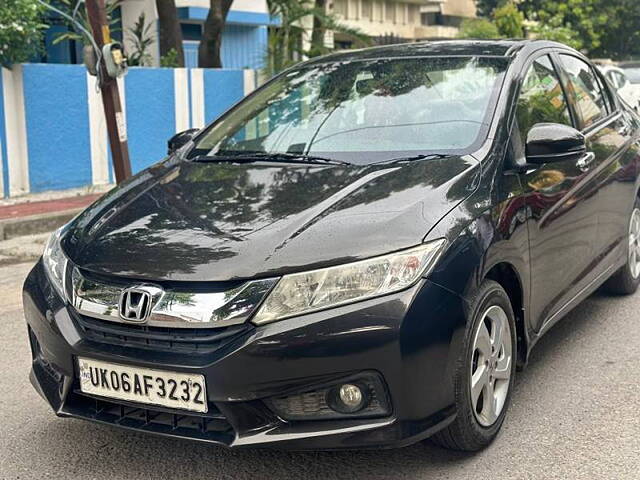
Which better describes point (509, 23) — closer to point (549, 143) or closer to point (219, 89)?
point (219, 89)

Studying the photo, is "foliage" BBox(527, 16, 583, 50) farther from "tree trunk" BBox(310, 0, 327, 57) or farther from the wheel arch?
the wheel arch

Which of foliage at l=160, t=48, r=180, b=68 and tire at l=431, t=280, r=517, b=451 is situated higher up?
foliage at l=160, t=48, r=180, b=68

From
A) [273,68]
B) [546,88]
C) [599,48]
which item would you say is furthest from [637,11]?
[546,88]

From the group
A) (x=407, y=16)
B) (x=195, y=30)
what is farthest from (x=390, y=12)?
(x=195, y=30)

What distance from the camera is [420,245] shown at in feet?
9.68

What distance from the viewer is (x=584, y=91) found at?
499 cm

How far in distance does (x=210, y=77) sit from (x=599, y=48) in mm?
31284

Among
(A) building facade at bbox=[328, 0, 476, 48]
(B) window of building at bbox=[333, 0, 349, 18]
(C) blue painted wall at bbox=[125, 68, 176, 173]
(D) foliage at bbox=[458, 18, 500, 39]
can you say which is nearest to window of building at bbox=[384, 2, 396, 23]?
(A) building facade at bbox=[328, 0, 476, 48]

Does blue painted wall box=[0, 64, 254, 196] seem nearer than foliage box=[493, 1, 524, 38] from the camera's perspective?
Yes

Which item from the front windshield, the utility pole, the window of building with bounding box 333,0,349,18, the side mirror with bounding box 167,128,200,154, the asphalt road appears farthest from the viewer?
the window of building with bounding box 333,0,349,18

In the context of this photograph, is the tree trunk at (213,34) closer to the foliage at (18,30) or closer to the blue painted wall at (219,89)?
the blue painted wall at (219,89)

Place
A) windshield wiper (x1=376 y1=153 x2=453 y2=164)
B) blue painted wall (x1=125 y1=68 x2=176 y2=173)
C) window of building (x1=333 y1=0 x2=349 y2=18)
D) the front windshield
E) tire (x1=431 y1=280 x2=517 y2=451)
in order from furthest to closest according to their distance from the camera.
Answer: window of building (x1=333 y1=0 x2=349 y2=18)
blue painted wall (x1=125 y1=68 x2=176 y2=173)
the front windshield
windshield wiper (x1=376 y1=153 x2=453 y2=164)
tire (x1=431 y1=280 x2=517 y2=451)

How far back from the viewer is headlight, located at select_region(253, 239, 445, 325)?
2.80 meters

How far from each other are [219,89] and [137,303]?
409 inches
